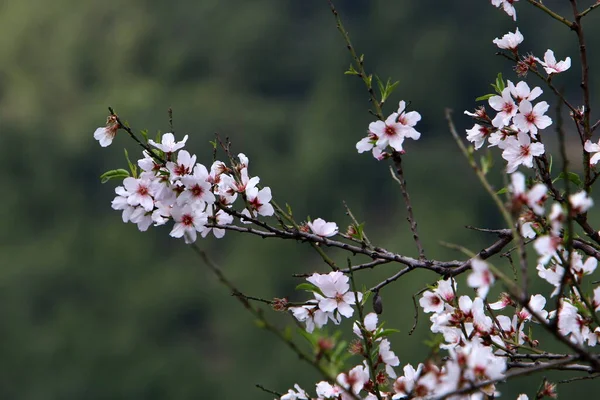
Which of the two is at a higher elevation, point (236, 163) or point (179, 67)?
Result: point (179, 67)

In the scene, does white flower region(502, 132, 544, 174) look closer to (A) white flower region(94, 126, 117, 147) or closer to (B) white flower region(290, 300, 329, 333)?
(B) white flower region(290, 300, 329, 333)

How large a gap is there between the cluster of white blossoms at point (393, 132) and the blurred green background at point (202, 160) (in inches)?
1701

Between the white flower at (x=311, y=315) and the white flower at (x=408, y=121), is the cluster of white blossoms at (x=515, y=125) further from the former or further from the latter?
the white flower at (x=311, y=315)

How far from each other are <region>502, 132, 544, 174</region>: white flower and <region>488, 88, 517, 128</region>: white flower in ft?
0.25

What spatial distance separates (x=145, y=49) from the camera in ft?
254

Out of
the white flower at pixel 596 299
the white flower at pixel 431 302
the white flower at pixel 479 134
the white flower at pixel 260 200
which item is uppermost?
the white flower at pixel 479 134

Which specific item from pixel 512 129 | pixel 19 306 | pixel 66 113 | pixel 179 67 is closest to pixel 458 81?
pixel 179 67

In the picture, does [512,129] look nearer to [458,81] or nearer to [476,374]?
[476,374]

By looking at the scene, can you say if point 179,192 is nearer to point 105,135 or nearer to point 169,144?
point 169,144

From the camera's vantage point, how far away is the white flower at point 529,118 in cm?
306

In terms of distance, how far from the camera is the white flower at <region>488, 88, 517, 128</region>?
3100 mm

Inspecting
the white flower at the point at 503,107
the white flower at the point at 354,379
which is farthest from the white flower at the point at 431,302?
the white flower at the point at 503,107

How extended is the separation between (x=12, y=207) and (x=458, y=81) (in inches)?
1430

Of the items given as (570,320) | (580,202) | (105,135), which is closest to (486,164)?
(580,202)
